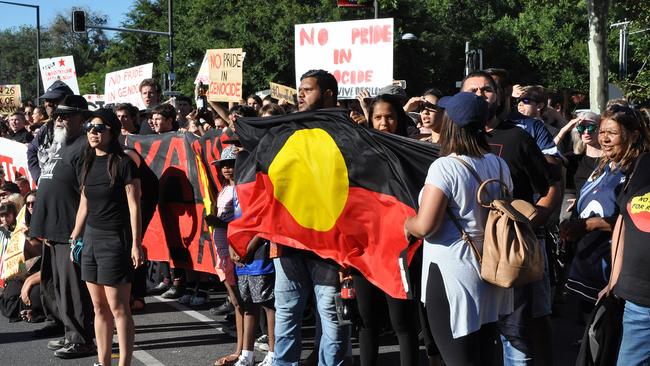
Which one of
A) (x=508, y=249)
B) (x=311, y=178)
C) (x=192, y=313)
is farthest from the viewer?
(x=192, y=313)

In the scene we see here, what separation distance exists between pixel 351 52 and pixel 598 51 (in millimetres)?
8288

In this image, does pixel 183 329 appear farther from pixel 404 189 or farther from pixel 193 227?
pixel 404 189

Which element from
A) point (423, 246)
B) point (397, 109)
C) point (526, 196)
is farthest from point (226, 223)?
point (526, 196)

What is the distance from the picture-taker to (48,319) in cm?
774

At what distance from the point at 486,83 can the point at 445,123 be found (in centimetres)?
92

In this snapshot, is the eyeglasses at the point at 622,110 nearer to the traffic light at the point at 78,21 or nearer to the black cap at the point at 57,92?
the black cap at the point at 57,92

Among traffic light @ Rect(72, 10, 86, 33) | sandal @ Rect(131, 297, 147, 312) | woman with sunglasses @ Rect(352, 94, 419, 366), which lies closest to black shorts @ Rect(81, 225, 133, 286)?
woman with sunglasses @ Rect(352, 94, 419, 366)

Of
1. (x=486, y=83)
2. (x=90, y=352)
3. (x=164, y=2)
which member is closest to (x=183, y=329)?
(x=90, y=352)

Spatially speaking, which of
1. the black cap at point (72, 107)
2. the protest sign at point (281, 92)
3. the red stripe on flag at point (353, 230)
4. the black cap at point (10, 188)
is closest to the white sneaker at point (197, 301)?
the black cap at point (10, 188)

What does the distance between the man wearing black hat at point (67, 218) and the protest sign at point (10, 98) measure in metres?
15.1

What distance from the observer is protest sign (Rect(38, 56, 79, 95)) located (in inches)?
587

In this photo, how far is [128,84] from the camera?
13.4m

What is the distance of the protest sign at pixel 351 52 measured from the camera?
9.22 m

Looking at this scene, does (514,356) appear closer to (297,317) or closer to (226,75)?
(297,317)
